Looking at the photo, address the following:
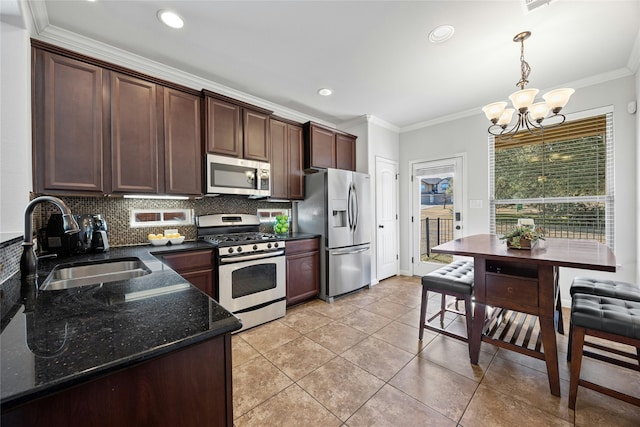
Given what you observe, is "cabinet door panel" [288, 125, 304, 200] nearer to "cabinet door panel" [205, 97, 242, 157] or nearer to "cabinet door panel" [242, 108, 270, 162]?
"cabinet door panel" [242, 108, 270, 162]

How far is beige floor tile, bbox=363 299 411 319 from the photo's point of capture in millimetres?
2898

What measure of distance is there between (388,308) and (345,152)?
2355 mm

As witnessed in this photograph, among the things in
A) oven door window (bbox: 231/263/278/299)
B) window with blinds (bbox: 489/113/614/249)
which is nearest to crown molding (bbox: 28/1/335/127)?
oven door window (bbox: 231/263/278/299)

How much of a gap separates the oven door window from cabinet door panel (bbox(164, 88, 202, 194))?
0.95 meters

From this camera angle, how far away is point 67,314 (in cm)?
81

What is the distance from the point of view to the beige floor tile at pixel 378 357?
6.30 ft

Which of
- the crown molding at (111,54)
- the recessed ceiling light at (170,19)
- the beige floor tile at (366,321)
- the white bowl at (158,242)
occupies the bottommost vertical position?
the beige floor tile at (366,321)

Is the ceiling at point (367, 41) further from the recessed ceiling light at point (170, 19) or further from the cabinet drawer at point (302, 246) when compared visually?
the cabinet drawer at point (302, 246)

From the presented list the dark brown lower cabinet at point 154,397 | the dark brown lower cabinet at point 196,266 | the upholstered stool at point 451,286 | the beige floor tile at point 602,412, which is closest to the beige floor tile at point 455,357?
the upholstered stool at point 451,286

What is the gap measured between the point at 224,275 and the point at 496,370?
2385 millimetres

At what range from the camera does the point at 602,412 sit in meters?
1.50

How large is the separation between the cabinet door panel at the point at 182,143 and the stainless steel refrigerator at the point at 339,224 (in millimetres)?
1462

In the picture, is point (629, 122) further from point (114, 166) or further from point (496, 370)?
point (114, 166)

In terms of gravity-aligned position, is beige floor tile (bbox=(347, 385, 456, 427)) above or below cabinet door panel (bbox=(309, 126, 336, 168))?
below
